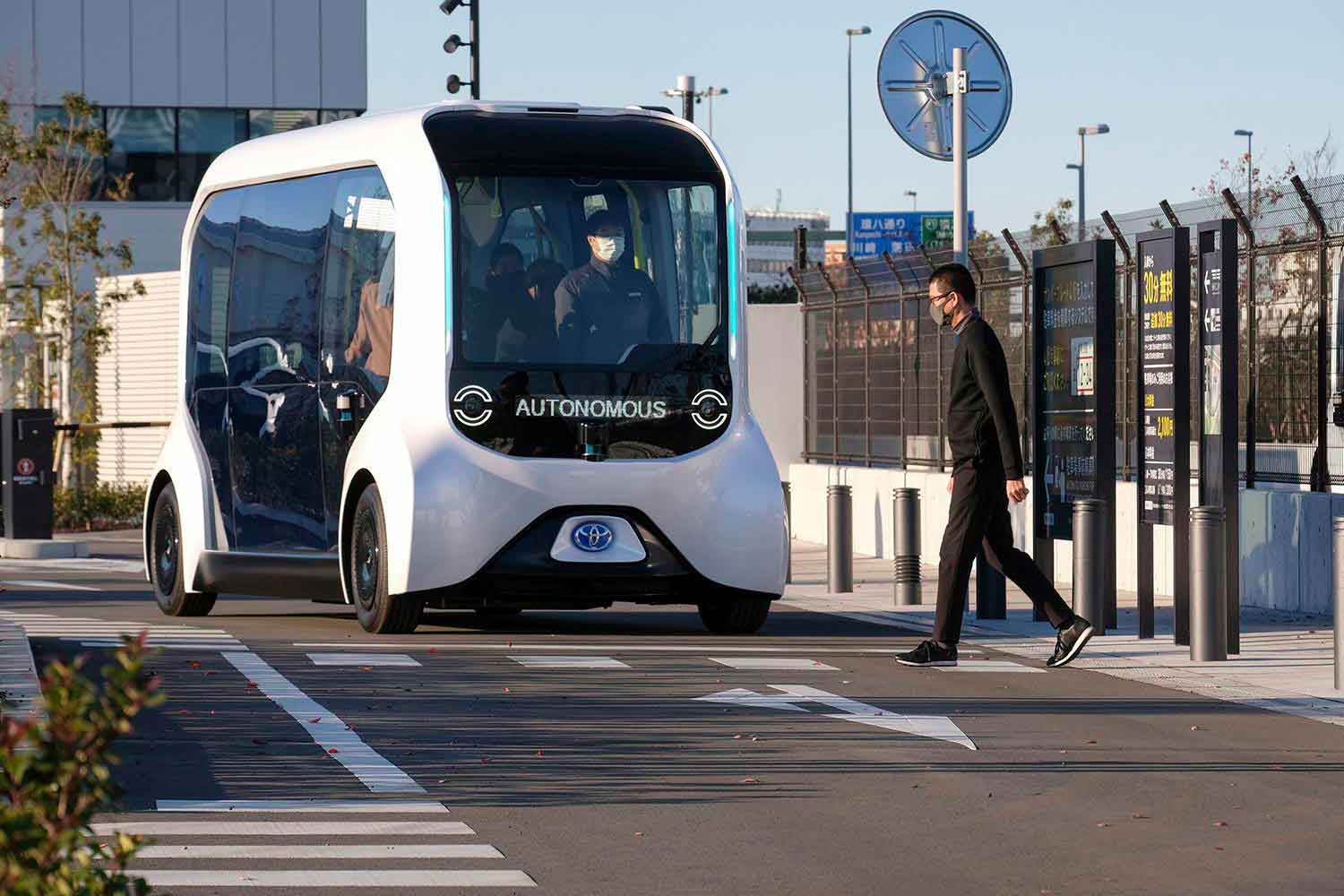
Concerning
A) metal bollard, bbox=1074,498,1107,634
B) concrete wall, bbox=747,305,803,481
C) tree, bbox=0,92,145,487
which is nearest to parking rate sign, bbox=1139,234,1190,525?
metal bollard, bbox=1074,498,1107,634

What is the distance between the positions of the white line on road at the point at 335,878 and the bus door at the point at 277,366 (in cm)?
813

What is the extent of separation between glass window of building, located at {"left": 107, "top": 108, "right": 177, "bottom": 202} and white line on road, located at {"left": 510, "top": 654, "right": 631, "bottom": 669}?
3719cm

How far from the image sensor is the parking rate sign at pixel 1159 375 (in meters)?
14.2

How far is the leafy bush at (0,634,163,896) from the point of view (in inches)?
148

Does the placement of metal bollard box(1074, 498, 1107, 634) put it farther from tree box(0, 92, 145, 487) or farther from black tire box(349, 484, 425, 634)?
tree box(0, 92, 145, 487)

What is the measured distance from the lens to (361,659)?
12.5 metres

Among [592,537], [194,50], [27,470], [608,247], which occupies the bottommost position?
[592,537]

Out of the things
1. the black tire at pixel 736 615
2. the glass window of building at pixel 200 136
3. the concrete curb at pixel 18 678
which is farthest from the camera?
the glass window of building at pixel 200 136

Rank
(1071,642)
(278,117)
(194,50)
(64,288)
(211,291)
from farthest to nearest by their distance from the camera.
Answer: (278,117) → (194,50) → (64,288) → (211,291) → (1071,642)

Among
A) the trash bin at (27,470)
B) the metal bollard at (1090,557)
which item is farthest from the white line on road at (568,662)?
the trash bin at (27,470)

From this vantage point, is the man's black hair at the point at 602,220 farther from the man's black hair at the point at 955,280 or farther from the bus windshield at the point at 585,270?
the man's black hair at the point at 955,280

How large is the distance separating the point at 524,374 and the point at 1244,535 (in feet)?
19.4

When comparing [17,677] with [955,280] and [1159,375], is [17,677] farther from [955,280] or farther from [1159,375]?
[1159,375]

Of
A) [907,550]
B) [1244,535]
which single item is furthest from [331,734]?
[1244,535]
